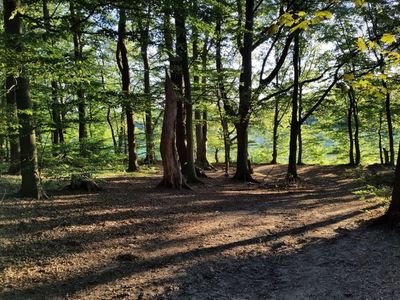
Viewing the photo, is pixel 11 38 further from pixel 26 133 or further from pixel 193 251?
pixel 193 251

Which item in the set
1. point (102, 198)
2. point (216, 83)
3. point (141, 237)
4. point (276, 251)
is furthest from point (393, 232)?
point (216, 83)

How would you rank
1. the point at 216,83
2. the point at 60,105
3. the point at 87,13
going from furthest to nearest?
the point at 216,83, the point at 60,105, the point at 87,13

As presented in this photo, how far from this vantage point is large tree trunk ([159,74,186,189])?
12898 mm

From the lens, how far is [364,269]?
536 cm

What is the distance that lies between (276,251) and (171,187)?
23.4ft

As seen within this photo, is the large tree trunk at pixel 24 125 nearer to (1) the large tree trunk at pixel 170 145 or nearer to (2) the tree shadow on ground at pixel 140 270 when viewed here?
(1) the large tree trunk at pixel 170 145

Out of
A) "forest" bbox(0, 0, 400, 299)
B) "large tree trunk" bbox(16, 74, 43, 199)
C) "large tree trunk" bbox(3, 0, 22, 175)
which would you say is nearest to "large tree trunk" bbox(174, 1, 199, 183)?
"forest" bbox(0, 0, 400, 299)

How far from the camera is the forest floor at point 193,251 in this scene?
4789mm

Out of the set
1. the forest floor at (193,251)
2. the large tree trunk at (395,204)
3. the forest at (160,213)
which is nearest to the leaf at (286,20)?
the forest at (160,213)

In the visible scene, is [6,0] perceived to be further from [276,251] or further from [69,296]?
[276,251]

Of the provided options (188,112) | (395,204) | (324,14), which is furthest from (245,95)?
(324,14)

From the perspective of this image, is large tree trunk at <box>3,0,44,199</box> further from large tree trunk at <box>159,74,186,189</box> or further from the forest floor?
large tree trunk at <box>159,74,186,189</box>

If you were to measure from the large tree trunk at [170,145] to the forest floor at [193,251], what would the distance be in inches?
121

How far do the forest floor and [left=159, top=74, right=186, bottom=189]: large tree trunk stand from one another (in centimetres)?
307
